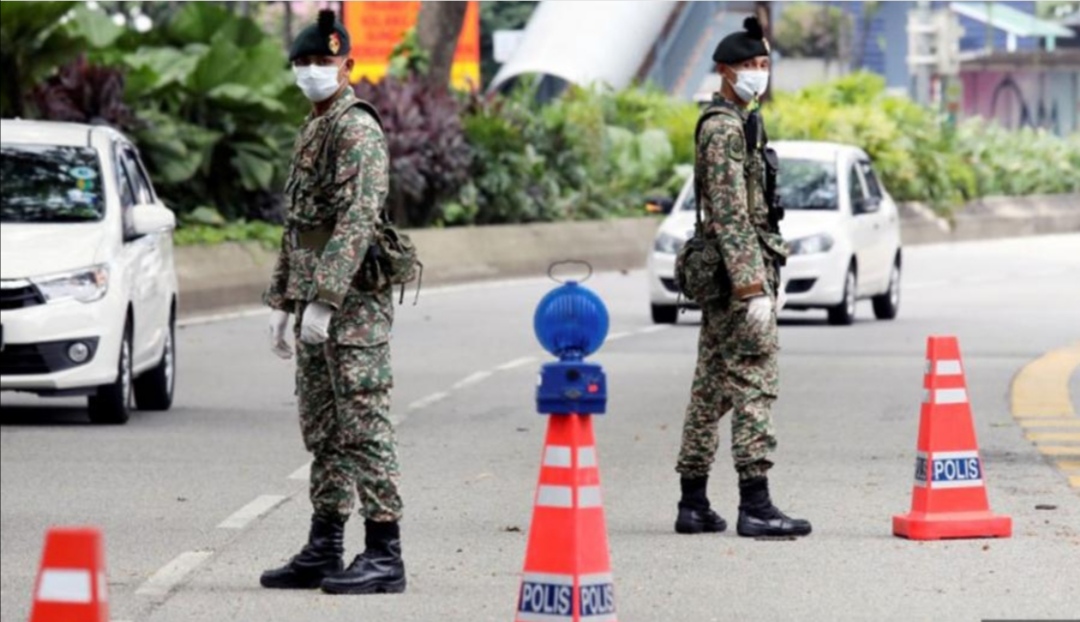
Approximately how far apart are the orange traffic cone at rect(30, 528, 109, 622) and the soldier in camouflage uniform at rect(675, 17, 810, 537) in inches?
239

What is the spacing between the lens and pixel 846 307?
81.9 ft

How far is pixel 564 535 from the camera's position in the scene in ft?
24.2

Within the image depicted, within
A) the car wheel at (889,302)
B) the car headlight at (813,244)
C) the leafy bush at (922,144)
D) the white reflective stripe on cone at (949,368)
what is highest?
the white reflective stripe on cone at (949,368)

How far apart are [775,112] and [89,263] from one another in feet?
103

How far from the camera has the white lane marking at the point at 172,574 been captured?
389 inches

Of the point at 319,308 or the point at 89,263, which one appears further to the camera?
the point at 89,263

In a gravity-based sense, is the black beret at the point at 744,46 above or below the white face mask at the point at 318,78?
below

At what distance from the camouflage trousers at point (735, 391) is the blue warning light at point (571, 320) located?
3.08 metres

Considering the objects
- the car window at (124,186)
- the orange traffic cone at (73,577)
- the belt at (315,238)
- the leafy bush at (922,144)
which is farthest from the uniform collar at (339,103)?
the leafy bush at (922,144)

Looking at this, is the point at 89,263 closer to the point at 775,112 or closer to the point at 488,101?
the point at 488,101

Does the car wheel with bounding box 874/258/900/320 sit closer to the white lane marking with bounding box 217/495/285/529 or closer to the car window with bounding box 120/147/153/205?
the car window with bounding box 120/147/153/205

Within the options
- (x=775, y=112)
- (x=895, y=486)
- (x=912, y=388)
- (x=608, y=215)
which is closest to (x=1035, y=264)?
(x=608, y=215)

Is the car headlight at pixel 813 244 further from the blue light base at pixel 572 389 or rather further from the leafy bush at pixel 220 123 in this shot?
the blue light base at pixel 572 389

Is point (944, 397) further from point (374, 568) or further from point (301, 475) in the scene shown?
point (301, 475)
